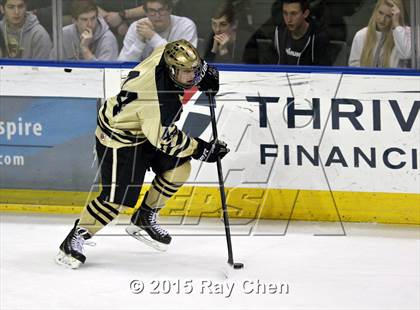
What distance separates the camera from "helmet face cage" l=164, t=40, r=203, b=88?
4.50m

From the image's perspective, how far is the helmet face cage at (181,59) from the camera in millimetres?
4496

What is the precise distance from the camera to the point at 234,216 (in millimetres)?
5660

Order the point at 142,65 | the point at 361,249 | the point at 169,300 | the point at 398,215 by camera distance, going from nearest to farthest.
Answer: the point at 169,300 < the point at 142,65 < the point at 361,249 < the point at 398,215

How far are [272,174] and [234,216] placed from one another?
1.07ft

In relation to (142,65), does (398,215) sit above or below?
below

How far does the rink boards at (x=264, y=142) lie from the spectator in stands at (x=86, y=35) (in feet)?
0.48

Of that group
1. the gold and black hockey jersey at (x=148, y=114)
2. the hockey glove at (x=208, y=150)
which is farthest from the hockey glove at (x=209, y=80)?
the hockey glove at (x=208, y=150)

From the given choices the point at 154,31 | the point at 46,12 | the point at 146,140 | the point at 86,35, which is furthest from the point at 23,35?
the point at 146,140

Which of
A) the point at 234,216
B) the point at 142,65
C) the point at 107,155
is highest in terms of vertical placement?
the point at 142,65

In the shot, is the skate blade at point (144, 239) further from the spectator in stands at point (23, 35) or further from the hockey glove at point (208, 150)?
the spectator in stands at point (23, 35)

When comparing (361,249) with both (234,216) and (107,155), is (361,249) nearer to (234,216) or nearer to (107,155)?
(234,216)

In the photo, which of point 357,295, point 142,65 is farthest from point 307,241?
point 142,65

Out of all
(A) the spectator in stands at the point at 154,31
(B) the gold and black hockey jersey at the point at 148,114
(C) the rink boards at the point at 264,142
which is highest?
(A) the spectator in stands at the point at 154,31

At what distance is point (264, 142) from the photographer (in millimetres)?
5551
